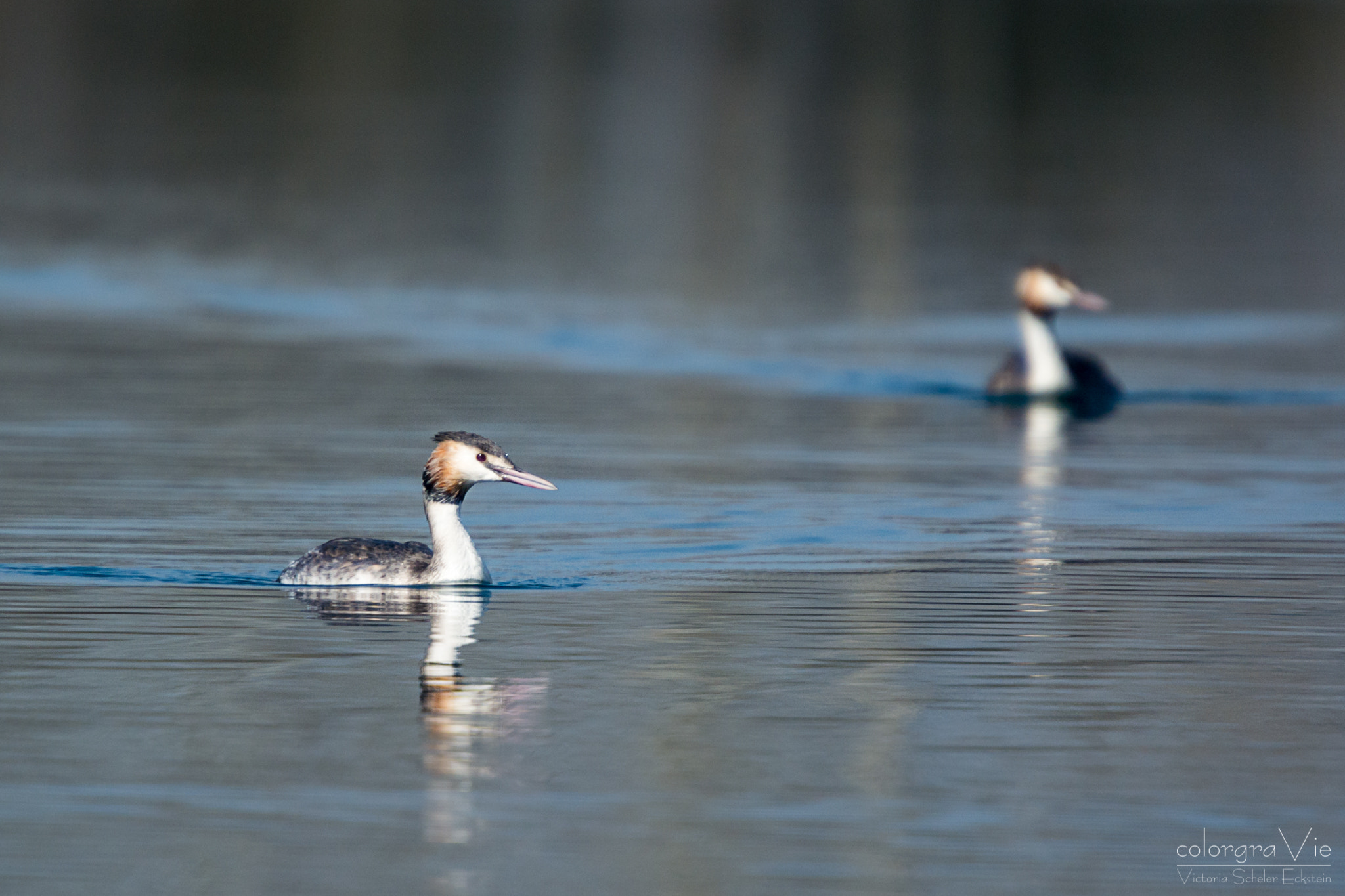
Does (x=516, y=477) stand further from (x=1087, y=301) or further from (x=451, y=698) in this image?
(x=1087, y=301)

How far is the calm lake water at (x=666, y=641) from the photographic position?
32.3ft

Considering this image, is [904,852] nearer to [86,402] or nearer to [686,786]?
[686,786]

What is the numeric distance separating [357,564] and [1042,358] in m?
13.0

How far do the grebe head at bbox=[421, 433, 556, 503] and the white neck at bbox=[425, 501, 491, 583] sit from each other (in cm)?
8

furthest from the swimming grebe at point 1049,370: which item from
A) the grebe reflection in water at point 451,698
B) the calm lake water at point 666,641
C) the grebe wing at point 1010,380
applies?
the grebe reflection in water at point 451,698

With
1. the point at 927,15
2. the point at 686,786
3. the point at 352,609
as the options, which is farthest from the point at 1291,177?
the point at 927,15

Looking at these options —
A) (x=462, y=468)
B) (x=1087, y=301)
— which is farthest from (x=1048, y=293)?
(x=462, y=468)

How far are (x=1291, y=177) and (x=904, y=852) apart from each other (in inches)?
1869

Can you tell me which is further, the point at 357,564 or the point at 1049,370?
the point at 1049,370

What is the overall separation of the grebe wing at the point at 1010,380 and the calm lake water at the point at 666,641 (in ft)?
0.96

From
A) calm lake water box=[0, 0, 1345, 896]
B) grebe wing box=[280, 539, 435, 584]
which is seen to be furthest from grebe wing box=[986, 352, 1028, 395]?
grebe wing box=[280, 539, 435, 584]

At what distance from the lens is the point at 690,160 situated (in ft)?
186

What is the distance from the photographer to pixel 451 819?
395 inches

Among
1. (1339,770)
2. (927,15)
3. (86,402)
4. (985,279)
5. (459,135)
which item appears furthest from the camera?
(927,15)
